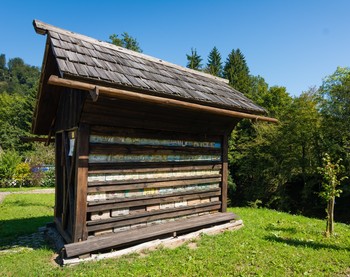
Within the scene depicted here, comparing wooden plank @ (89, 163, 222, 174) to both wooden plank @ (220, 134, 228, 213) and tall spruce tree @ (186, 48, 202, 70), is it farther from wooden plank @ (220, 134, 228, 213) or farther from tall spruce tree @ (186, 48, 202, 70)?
tall spruce tree @ (186, 48, 202, 70)

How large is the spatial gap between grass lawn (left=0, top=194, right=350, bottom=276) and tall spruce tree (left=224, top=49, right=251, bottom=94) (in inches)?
1044

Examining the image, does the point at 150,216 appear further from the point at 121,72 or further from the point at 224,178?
the point at 121,72

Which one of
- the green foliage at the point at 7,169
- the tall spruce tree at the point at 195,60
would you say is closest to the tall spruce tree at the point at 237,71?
the tall spruce tree at the point at 195,60

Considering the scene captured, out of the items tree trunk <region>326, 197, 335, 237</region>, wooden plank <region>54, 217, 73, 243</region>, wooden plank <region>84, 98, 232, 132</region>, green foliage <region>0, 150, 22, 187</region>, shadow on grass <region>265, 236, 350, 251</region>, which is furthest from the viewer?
green foliage <region>0, 150, 22, 187</region>

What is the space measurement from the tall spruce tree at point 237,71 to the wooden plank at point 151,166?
85.5ft

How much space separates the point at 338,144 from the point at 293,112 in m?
3.84

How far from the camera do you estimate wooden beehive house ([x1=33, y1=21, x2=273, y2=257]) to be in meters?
5.00

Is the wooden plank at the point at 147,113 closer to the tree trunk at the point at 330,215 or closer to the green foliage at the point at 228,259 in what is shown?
the green foliage at the point at 228,259

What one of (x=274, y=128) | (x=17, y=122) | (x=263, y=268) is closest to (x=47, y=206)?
(x=263, y=268)

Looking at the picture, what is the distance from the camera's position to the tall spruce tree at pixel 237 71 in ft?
105

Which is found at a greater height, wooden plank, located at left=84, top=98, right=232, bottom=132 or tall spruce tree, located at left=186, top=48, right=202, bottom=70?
tall spruce tree, located at left=186, top=48, right=202, bottom=70

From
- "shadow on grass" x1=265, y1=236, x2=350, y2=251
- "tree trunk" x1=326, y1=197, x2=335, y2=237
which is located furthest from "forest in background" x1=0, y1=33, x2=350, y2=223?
"shadow on grass" x1=265, y1=236, x2=350, y2=251

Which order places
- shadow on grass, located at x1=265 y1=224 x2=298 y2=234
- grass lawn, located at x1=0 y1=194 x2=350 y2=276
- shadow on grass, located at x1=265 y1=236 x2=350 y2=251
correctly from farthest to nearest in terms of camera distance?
shadow on grass, located at x1=265 y1=224 x2=298 y2=234 < shadow on grass, located at x1=265 y1=236 x2=350 y2=251 < grass lawn, located at x1=0 y1=194 x2=350 y2=276

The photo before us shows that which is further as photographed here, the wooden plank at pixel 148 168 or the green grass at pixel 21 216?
the green grass at pixel 21 216
